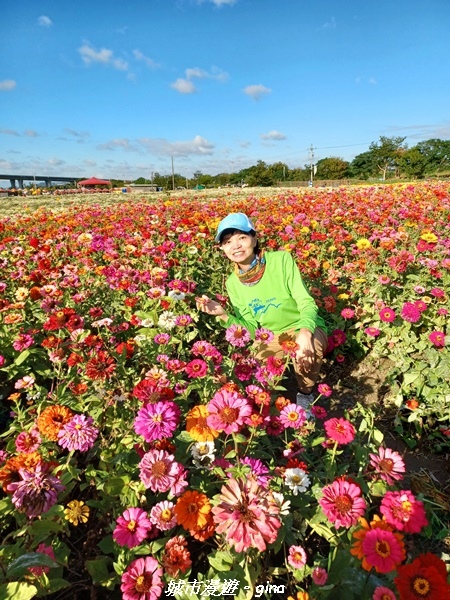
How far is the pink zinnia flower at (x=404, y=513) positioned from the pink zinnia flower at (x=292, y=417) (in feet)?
1.54

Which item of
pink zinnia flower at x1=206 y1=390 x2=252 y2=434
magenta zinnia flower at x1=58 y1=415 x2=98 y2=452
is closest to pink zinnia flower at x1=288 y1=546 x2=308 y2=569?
pink zinnia flower at x1=206 y1=390 x2=252 y2=434

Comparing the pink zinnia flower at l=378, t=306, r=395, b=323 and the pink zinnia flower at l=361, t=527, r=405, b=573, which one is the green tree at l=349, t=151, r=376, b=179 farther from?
the pink zinnia flower at l=361, t=527, r=405, b=573

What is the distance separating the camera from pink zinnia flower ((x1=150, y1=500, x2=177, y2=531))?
3.62 ft

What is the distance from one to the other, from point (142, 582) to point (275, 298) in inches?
74.0

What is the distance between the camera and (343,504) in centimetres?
100

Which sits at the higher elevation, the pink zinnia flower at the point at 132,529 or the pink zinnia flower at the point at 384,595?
the pink zinnia flower at the point at 384,595

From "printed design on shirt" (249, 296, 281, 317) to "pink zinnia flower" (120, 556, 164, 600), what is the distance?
5.88 ft

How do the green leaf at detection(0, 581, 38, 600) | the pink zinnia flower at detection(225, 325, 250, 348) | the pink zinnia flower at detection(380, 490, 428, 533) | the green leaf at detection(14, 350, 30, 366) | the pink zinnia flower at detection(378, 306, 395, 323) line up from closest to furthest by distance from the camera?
the green leaf at detection(0, 581, 38, 600), the pink zinnia flower at detection(380, 490, 428, 533), the pink zinnia flower at detection(225, 325, 250, 348), the green leaf at detection(14, 350, 30, 366), the pink zinnia flower at detection(378, 306, 395, 323)

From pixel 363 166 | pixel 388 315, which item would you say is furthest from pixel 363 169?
pixel 388 315

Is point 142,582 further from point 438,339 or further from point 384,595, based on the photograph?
point 438,339

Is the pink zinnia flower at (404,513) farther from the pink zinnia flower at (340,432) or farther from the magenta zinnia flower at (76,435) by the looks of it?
the magenta zinnia flower at (76,435)

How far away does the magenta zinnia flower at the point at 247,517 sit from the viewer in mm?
854

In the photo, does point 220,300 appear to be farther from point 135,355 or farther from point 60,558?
point 60,558

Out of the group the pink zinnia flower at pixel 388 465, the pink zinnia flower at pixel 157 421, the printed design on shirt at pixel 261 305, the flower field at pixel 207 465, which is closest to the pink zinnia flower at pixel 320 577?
the flower field at pixel 207 465
